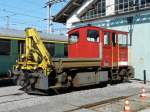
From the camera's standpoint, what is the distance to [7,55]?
17656mm

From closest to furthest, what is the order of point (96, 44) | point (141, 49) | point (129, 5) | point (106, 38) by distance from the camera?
point (96, 44) < point (106, 38) < point (141, 49) < point (129, 5)

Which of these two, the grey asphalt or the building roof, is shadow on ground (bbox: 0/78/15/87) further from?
the building roof

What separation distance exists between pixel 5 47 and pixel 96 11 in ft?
40.4

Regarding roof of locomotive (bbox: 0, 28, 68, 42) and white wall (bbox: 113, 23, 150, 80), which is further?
white wall (bbox: 113, 23, 150, 80)

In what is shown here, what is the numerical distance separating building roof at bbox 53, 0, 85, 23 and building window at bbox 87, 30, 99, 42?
12.1m

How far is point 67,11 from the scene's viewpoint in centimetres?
3006

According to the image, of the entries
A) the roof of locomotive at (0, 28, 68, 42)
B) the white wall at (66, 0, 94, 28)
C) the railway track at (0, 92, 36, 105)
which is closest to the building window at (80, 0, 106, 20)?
the white wall at (66, 0, 94, 28)

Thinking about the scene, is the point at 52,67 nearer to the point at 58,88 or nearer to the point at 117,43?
the point at 58,88

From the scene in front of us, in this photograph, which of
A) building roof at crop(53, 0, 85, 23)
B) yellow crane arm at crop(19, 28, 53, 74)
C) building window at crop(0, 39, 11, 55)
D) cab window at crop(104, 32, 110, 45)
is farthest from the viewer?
building roof at crop(53, 0, 85, 23)

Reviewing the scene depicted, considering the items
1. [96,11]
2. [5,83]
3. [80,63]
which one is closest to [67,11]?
[96,11]

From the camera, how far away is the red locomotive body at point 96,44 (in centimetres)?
1719

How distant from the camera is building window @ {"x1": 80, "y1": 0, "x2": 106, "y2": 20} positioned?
27.3m

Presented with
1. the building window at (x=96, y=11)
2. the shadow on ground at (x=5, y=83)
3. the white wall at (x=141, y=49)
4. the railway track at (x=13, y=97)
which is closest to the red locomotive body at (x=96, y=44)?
the shadow on ground at (x=5, y=83)

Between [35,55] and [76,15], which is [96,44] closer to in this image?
[35,55]
